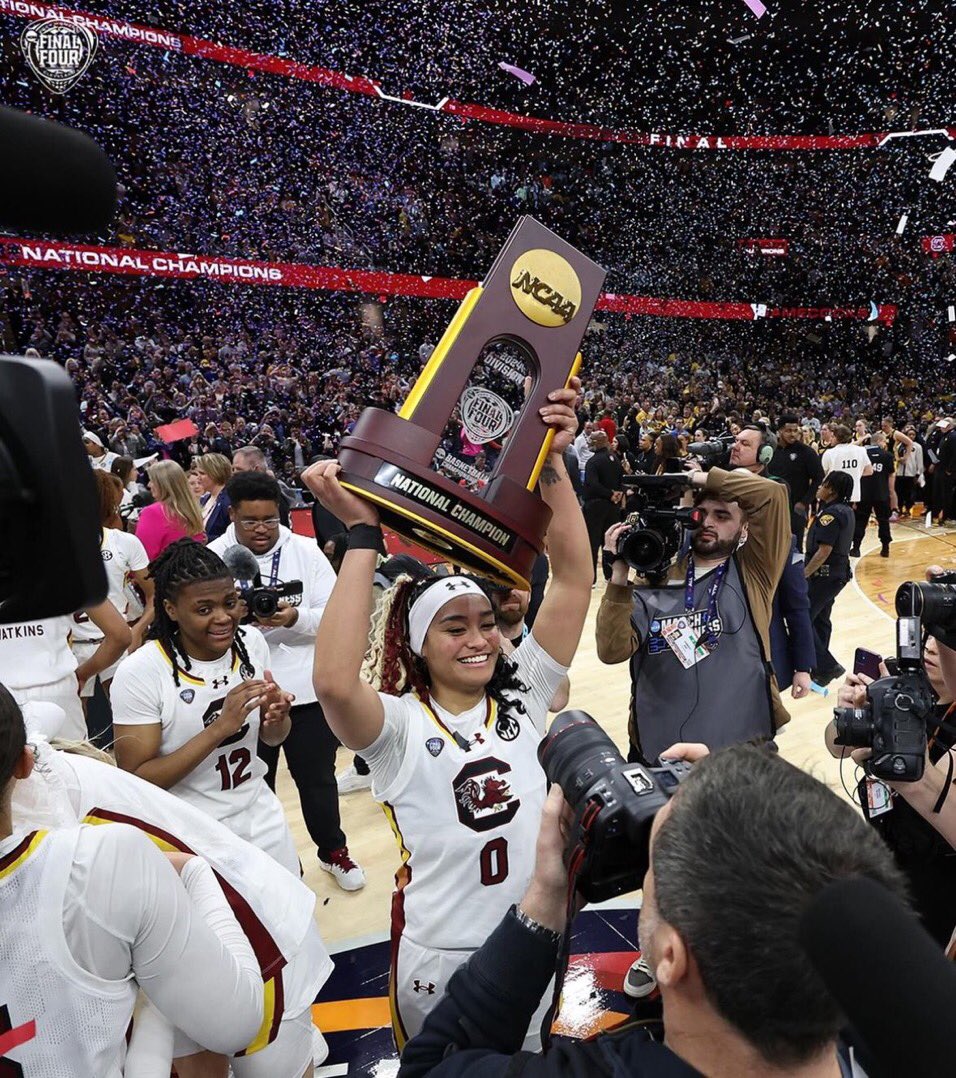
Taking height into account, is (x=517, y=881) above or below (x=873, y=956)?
below

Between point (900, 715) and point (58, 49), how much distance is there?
50.3 ft

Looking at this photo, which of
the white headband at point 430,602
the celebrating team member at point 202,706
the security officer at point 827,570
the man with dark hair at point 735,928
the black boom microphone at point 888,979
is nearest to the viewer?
the black boom microphone at point 888,979

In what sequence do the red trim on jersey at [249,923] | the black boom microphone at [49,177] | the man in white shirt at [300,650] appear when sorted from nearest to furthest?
the black boom microphone at [49,177] → the red trim on jersey at [249,923] → the man in white shirt at [300,650]

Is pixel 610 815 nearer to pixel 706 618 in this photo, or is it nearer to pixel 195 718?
pixel 195 718

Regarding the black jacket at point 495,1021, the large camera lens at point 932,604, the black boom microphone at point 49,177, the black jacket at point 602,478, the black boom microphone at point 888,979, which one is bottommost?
the black jacket at point 602,478

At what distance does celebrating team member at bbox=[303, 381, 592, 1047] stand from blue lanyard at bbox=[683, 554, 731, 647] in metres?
0.79

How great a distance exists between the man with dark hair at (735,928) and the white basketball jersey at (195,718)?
152 centimetres

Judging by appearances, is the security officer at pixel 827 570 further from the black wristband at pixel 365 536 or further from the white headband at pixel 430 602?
the black wristband at pixel 365 536

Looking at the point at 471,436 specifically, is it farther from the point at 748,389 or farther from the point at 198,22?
the point at 748,389

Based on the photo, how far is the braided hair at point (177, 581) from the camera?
2.45m

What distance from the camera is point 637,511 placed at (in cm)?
280

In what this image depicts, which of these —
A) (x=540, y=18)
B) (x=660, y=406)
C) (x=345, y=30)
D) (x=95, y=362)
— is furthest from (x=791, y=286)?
→ (x=95, y=362)

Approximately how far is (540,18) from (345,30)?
492 cm

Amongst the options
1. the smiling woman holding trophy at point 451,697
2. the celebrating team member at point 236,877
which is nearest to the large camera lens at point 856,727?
the smiling woman holding trophy at point 451,697
